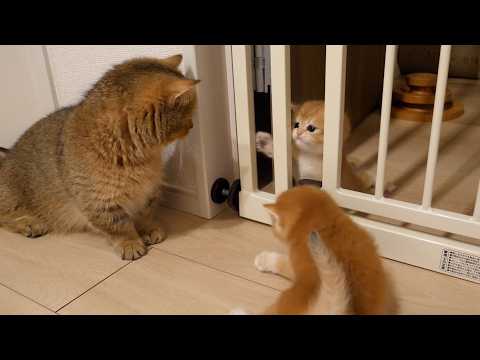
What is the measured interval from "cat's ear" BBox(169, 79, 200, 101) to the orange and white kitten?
335mm

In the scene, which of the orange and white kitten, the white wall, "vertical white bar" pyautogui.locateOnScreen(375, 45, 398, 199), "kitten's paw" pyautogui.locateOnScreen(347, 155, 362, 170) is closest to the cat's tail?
the orange and white kitten

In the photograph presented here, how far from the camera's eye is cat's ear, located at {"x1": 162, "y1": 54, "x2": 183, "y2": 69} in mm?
1104

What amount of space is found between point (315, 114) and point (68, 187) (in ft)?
2.42

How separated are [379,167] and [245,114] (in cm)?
39

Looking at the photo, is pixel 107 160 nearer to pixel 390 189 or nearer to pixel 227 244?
pixel 227 244

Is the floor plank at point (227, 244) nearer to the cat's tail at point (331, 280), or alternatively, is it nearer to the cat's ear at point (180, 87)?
the cat's tail at point (331, 280)

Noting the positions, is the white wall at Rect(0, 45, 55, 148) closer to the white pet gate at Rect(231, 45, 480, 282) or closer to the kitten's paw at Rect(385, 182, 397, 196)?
the white pet gate at Rect(231, 45, 480, 282)

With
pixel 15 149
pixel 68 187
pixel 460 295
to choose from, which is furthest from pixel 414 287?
pixel 15 149

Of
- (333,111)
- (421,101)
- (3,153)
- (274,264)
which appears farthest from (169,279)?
(421,101)

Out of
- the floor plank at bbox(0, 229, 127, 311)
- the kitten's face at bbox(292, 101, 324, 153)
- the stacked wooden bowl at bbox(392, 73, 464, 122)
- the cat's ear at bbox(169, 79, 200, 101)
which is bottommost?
the floor plank at bbox(0, 229, 127, 311)

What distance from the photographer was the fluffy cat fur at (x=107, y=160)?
3.43 feet

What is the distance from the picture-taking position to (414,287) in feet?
3.42

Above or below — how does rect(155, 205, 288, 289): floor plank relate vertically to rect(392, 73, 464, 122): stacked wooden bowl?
below
